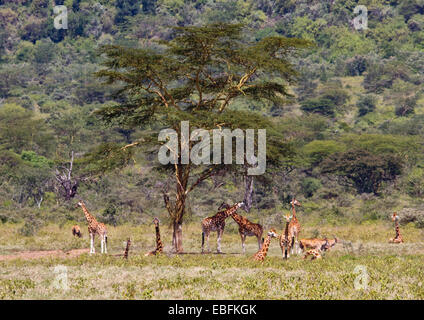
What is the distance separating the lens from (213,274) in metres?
15.1

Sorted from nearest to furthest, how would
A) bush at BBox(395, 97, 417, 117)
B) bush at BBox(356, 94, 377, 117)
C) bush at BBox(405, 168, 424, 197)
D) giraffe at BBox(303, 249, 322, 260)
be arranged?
giraffe at BBox(303, 249, 322, 260), bush at BBox(405, 168, 424, 197), bush at BBox(395, 97, 417, 117), bush at BBox(356, 94, 377, 117)

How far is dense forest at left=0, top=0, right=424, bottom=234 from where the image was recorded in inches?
1593

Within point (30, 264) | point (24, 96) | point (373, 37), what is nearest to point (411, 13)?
point (373, 37)

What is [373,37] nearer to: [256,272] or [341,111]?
[341,111]

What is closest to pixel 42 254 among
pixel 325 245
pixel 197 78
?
pixel 197 78

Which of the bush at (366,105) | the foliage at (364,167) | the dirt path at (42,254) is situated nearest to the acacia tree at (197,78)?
the dirt path at (42,254)

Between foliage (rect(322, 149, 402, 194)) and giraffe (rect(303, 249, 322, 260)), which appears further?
foliage (rect(322, 149, 402, 194))

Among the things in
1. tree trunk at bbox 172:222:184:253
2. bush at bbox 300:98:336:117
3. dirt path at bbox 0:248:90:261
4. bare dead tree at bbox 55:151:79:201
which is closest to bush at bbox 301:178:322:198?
bare dead tree at bbox 55:151:79:201

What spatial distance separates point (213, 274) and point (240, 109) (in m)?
65.1

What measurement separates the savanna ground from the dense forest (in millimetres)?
4150

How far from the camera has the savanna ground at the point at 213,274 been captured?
1223 cm

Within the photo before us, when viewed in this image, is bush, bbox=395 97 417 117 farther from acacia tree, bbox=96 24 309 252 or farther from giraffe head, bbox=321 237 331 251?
giraffe head, bbox=321 237 331 251

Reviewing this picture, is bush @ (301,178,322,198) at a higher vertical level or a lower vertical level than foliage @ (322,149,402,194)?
lower

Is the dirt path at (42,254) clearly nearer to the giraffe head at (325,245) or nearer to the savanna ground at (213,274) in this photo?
the savanna ground at (213,274)
